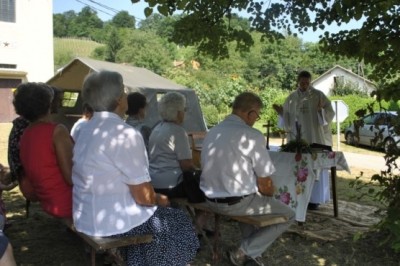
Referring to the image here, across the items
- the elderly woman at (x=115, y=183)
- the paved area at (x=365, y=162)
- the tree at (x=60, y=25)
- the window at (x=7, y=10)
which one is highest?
the tree at (x=60, y=25)

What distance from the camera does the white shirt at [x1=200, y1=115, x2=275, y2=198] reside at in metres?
3.56

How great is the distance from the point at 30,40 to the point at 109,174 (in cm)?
2545

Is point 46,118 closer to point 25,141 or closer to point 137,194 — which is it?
point 25,141

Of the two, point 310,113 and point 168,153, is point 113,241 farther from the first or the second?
point 310,113

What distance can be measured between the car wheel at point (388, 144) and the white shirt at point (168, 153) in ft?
6.22

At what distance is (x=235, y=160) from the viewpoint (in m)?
3.57

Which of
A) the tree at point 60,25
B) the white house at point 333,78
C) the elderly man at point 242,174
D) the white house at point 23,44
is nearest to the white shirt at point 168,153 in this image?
the elderly man at point 242,174

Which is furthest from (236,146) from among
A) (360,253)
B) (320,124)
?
(320,124)

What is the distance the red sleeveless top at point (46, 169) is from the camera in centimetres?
314

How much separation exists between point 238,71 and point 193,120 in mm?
47203

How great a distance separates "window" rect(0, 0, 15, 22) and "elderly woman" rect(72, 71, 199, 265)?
25043 millimetres

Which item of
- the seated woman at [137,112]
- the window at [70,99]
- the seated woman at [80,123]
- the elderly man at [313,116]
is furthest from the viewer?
the window at [70,99]

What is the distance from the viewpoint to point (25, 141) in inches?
Result: 128

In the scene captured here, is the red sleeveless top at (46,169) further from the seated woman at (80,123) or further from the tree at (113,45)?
the tree at (113,45)
